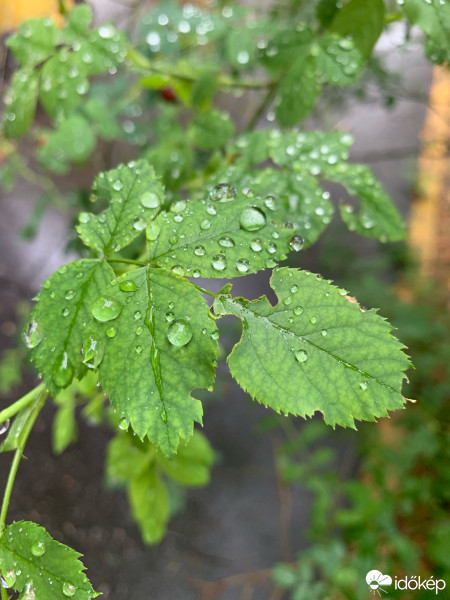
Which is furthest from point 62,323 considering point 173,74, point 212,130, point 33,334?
point 173,74

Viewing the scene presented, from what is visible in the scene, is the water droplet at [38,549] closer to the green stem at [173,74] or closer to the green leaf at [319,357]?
the green leaf at [319,357]

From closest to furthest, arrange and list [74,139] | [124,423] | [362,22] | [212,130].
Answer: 1. [124,423]
2. [362,22]
3. [212,130]
4. [74,139]

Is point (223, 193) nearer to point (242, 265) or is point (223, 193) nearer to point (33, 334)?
point (242, 265)

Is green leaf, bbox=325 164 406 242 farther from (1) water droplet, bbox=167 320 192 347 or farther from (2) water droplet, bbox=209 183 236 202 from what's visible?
(1) water droplet, bbox=167 320 192 347

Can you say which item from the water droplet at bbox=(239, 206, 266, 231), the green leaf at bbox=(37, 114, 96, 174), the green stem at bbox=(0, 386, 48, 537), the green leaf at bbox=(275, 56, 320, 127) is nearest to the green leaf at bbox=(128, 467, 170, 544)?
the green stem at bbox=(0, 386, 48, 537)

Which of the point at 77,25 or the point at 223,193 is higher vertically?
the point at 77,25

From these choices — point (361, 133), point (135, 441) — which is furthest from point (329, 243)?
point (135, 441)

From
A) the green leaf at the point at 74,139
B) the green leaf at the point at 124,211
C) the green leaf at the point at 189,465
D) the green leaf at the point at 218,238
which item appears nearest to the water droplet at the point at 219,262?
the green leaf at the point at 218,238
